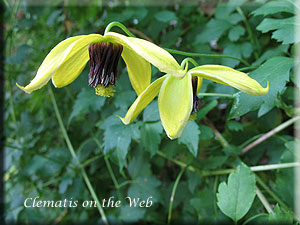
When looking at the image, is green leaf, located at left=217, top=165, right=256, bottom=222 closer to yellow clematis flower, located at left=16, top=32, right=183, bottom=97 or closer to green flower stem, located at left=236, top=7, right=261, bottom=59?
yellow clematis flower, located at left=16, top=32, right=183, bottom=97

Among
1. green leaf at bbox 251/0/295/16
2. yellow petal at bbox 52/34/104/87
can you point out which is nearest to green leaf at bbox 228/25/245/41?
green leaf at bbox 251/0/295/16

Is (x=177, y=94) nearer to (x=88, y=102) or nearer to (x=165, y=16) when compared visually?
(x=88, y=102)

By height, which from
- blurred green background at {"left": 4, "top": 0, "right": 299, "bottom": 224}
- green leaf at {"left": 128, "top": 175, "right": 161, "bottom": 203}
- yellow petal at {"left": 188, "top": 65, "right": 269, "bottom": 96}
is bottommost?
green leaf at {"left": 128, "top": 175, "right": 161, "bottom": 203}

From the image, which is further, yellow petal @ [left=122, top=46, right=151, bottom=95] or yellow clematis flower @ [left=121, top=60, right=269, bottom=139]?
yellow petal @ [left=122, top=46, right=151, bottom=95]

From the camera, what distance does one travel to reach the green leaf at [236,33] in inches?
43.4

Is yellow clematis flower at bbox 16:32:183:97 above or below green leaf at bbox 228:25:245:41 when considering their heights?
above

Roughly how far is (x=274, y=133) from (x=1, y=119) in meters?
1.44

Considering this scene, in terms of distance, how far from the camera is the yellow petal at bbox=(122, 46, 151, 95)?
69 centimetres

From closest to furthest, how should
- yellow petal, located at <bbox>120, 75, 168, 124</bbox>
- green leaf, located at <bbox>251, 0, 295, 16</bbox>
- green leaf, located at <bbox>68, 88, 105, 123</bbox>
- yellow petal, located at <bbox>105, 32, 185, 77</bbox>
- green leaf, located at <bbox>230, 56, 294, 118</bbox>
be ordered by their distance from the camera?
yellow petal, located at <bbox>105, 32, 185, 77</bbox>
yellow petal, located at <bbox>120, 75, 168, 124</bbox>
green leaf, located at <bbox>230, 56, 294, 118</bbox>
green leaf, located at <bbox>251, 0, 295, 16</bbox>
green leaf, located at <bbox>68, 88, 105, 123</bbox>

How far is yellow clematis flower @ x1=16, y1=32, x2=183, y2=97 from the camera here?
1.79 ft

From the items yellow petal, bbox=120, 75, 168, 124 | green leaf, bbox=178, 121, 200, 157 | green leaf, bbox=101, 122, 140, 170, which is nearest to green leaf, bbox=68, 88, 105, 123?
Result: green leaf, bbox=101, 122, 140, 170

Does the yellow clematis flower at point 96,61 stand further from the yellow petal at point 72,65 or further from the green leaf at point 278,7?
the green leaf at point 278,7

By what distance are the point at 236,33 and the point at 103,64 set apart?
65 cm

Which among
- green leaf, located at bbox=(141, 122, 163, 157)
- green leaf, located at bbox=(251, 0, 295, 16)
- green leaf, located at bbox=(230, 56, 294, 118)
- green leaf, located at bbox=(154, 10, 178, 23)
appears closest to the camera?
green leaf, located at bbox=(230, 56, 294, 118)
